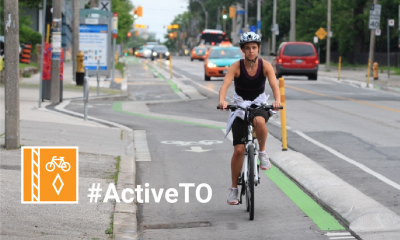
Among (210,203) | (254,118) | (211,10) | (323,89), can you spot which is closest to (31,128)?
(210,203)

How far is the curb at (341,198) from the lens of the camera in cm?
713

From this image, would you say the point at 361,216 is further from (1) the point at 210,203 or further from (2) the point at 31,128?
(2) the point at 31,128

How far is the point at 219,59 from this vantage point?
115 feet

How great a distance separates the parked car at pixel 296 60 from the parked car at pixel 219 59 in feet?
7.73

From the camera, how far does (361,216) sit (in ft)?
24.0

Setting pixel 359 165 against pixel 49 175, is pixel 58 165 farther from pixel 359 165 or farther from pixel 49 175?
pixel 359 165

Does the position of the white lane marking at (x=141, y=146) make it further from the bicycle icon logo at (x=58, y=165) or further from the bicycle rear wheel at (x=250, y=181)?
the bicycle rear wheel at (x=250, y=181)

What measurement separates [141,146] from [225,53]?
22.3m

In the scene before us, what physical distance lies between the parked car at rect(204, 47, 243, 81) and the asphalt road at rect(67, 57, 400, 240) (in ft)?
33.4

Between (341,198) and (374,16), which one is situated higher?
(374,16)

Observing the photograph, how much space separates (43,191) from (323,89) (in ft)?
72.6

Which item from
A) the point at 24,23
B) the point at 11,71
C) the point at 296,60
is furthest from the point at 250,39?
the point at 296,60

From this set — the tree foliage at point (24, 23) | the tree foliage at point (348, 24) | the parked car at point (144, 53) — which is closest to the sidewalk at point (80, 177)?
the tree foliage at point (24, 23)

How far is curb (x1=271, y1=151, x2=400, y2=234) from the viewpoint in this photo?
7133 mm
